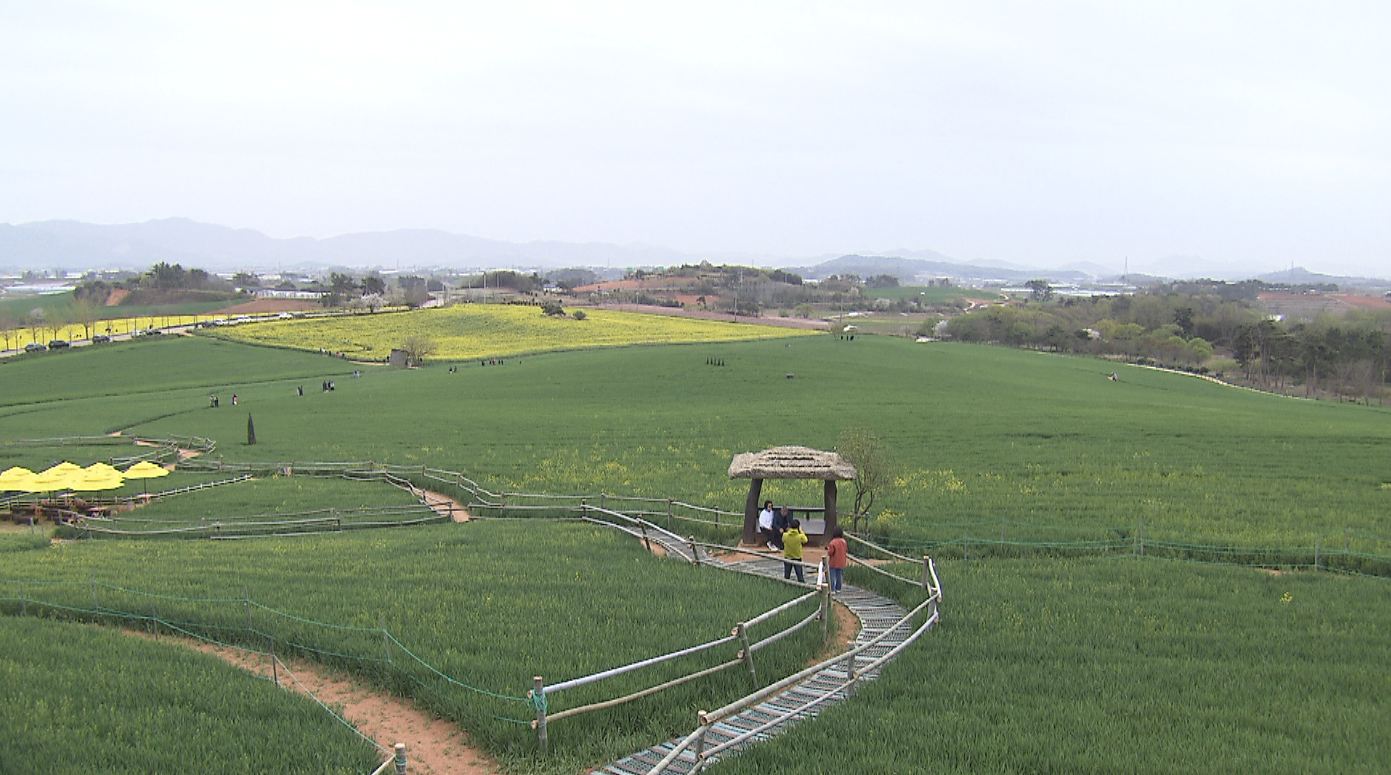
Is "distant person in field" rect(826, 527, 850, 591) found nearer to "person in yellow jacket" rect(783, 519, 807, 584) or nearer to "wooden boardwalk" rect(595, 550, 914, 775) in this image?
"wooden boardwalk" rect(595, 550, 914, 775)

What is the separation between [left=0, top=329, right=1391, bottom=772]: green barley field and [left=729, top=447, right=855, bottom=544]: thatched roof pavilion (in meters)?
3.10

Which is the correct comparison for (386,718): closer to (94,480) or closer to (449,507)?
(449,507)

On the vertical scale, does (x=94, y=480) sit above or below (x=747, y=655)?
below

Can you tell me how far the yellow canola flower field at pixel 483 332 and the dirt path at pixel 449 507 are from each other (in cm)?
6021

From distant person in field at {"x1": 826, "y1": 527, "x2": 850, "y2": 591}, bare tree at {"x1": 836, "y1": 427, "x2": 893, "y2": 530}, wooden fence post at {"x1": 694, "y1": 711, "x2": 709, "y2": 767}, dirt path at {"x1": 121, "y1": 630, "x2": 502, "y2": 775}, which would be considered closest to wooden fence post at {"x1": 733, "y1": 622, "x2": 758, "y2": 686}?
wooden fence post at {"x1": 694, "y1": 711, "x2": 709, "y2": 767}

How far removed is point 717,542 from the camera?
26750 mm

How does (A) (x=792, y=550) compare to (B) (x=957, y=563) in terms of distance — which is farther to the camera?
(B) (x=957, y=563)

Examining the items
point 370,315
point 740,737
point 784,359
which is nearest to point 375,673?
point 740,737

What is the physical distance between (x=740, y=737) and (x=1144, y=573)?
13.9 m

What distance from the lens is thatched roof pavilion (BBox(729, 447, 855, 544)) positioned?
24406 millimetres

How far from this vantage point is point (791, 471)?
80.0 feet

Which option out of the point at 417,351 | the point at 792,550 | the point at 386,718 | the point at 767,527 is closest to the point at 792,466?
the point at 767,527

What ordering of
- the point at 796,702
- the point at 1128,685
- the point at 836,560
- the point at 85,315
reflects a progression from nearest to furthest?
the point at 796,702, the point at 1128,685, the point at 836,560, the point at 85,315

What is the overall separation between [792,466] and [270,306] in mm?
156612
